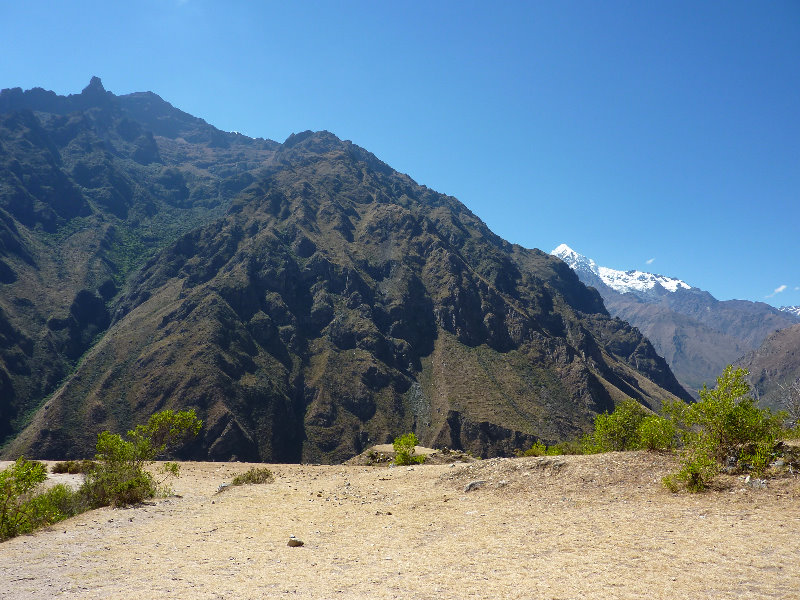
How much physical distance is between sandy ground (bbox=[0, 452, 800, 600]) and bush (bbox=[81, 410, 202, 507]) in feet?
3.98

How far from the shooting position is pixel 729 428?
14.5 m

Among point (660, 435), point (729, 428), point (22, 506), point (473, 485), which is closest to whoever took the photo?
point (729, 428)

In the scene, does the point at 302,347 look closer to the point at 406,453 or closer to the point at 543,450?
the point at 406,453

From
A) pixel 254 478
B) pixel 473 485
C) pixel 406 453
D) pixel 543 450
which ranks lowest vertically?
pixel 254 478

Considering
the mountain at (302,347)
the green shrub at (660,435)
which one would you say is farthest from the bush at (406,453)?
the mountain at (302,347)

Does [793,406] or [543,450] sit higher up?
[793,406]

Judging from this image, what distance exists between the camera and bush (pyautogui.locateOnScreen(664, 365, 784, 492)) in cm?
1390

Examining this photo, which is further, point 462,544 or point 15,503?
point 15,503

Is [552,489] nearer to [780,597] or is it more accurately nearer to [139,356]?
[780,597]

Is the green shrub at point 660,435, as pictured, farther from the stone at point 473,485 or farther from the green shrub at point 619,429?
the stone at point 473,485

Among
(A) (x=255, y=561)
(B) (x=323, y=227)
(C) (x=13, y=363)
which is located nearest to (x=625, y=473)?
(A) (x=255, y=561)

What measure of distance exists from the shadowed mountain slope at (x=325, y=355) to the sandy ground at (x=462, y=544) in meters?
99.4

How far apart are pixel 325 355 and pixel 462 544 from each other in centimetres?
13757

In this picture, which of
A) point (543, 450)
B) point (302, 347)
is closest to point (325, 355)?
point (302, 347)
